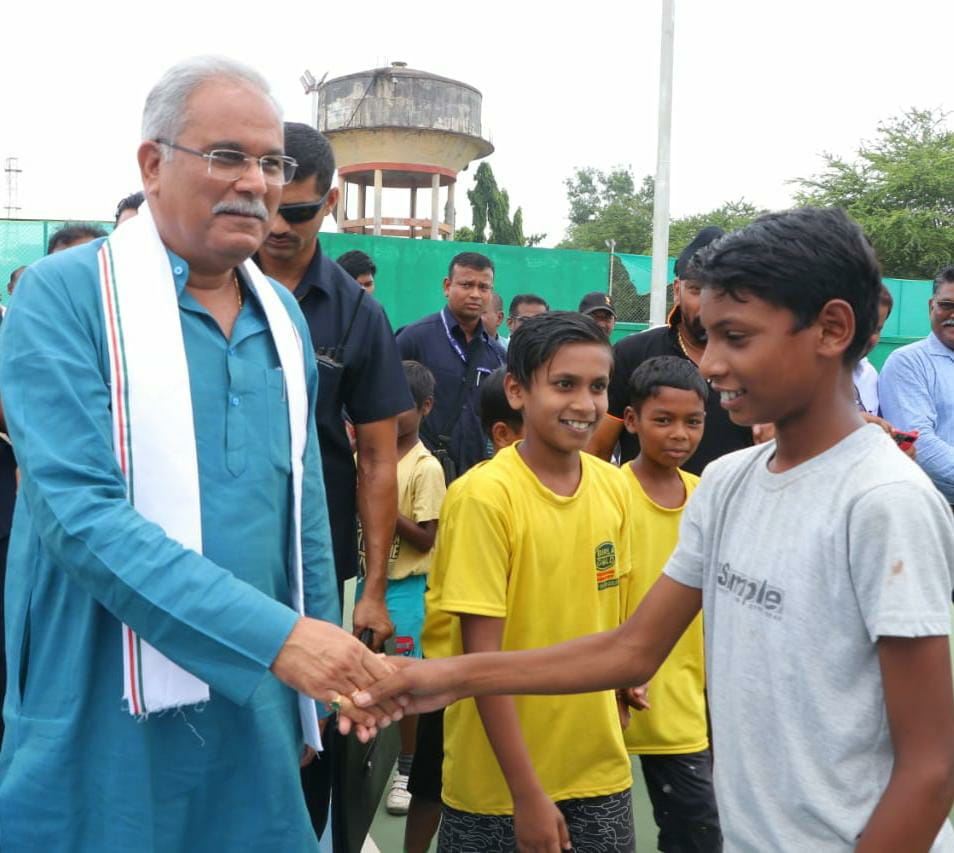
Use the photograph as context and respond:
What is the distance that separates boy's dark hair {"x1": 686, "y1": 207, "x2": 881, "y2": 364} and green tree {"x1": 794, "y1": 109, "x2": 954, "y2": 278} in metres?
27.9

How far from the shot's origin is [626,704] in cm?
285

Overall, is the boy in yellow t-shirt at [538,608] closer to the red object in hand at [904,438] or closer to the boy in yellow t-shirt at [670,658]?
the boy in yellow t-shirt at [670,658]

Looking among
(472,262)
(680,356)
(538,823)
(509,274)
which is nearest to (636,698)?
(538,823)

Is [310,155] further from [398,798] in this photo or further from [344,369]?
[398,798]

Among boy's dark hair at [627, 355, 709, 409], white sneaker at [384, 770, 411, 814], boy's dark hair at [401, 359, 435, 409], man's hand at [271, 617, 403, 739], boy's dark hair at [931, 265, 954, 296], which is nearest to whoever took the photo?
man's hand at [271, 617, 403, 739]

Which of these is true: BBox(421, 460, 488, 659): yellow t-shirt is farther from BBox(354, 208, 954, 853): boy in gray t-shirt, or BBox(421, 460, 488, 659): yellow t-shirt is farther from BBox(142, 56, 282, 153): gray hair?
BBox(142, 56, 282, 153): gray hair

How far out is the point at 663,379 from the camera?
3.48 meters

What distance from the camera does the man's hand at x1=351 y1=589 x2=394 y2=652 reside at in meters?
2.95

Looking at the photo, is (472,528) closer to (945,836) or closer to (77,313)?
(77,313)

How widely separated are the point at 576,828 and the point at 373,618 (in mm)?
815

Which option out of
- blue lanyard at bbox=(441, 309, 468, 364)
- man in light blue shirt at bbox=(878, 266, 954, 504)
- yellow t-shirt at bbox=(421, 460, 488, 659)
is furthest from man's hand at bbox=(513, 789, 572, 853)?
man in light blue shirt at bbox=(878, 266, 954, 504)

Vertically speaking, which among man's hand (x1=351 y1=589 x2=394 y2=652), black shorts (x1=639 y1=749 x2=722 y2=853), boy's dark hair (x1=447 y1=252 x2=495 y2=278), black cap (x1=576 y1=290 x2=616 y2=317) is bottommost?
black shorts (x1=639 y1=749 x2=722 y2=853)

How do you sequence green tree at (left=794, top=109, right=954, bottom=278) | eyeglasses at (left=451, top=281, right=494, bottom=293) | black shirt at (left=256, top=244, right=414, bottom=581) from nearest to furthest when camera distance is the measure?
black shirt at (left=256, top=244, right=414, bottom=581)
eyeglasses at (left=451, top=281, right=494, bottom=293)
green tree at (left=794, top=109, right=954, bottom=278)

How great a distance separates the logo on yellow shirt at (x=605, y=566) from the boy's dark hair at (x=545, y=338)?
19.3 inches
